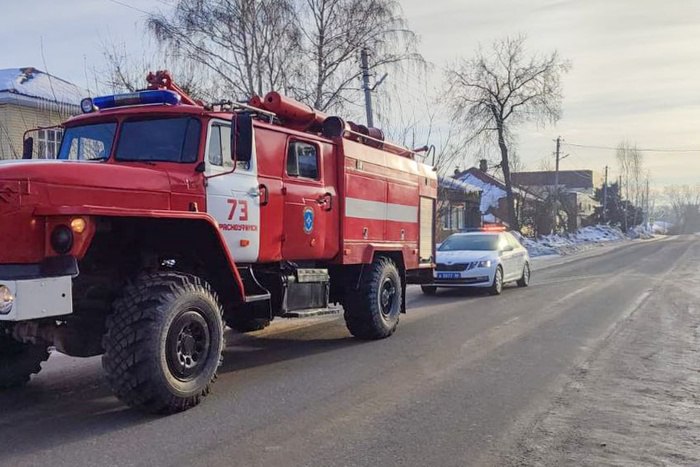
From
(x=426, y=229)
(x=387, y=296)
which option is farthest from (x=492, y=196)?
(x=387, y=296)

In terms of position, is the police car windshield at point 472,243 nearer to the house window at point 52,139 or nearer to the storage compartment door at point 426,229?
the storage compartment door at point 426,229

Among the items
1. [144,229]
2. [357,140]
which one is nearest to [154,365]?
[144,229]

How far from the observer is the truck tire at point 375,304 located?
8867 millimetres

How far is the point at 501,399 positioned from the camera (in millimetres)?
5965

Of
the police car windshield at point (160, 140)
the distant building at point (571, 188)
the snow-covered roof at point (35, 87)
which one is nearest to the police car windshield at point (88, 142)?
the police car windshield at point (160, 140)

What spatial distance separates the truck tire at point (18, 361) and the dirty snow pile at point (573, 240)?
32.5 metres

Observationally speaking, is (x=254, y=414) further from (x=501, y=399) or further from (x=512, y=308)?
(x=512, y=308)

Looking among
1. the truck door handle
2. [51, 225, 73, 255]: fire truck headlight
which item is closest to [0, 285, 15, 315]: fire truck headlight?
[51, 225, 73, 255]: fire truck headlight

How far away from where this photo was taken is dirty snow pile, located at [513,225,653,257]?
3833 cm

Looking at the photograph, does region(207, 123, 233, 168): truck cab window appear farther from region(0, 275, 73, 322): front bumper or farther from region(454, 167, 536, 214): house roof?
region(454, 167, 536, 214): house roof

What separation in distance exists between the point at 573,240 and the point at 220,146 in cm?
5374

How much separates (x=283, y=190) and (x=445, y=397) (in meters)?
2.90

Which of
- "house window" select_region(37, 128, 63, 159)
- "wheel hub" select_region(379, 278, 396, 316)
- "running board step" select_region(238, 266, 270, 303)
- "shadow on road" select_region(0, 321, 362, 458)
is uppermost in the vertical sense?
"house window" select_region(37, 128, 63, 159)

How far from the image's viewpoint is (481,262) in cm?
1485
